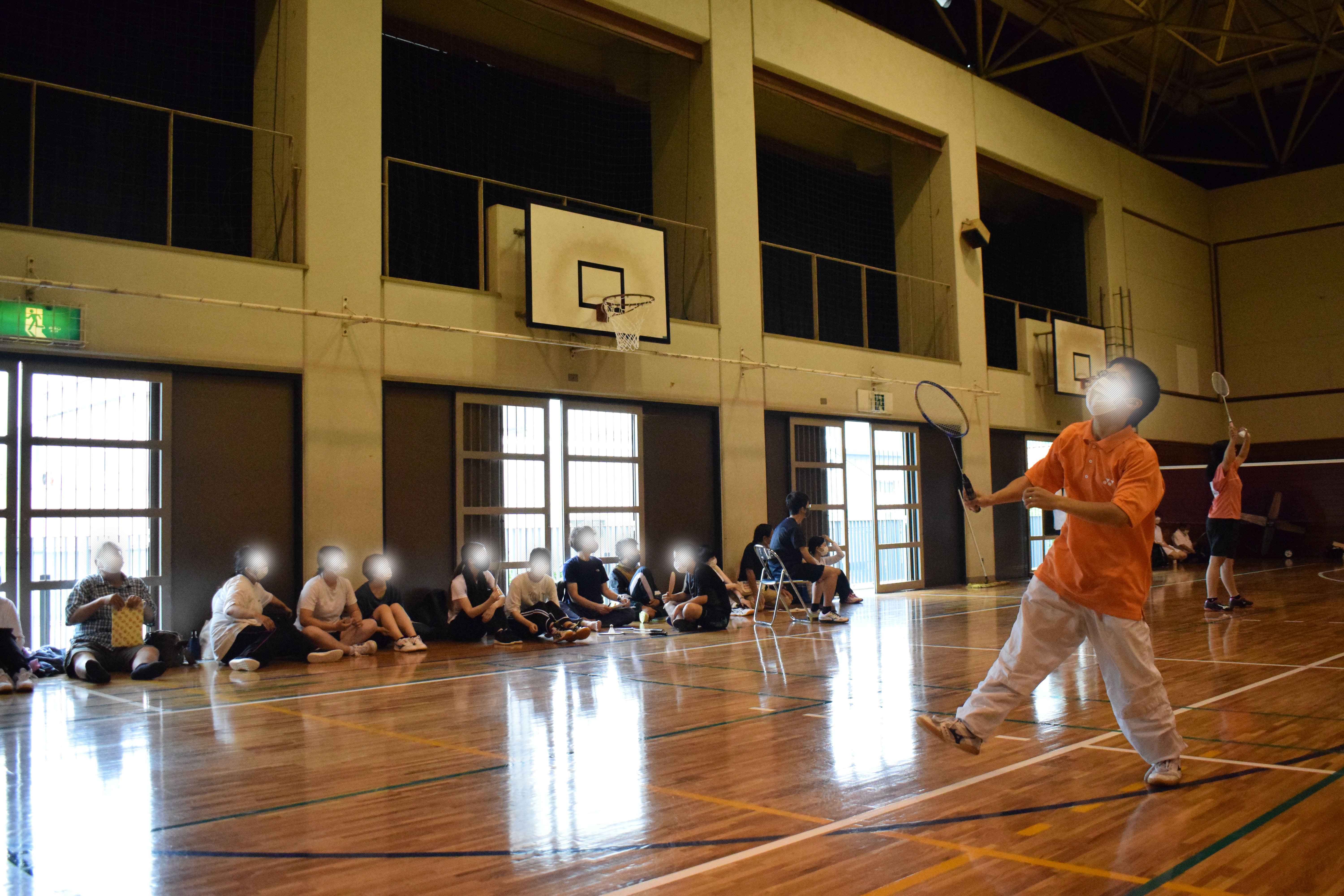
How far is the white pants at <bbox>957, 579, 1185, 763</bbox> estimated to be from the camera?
12.8 ft

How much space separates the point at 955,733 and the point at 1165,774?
796mm

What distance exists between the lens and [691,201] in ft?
45.6

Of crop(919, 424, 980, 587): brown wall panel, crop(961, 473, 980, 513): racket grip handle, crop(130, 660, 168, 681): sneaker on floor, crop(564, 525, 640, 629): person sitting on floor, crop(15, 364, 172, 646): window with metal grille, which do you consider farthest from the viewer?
crop(919, 424, 980, 587): brown wall panel

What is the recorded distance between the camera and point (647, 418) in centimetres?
1290

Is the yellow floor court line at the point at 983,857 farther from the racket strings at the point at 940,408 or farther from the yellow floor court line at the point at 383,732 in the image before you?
the racket strings at the point at 940,408

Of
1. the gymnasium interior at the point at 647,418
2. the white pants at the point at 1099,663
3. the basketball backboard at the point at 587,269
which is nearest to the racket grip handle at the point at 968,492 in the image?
the white pants at the point at 1099,663

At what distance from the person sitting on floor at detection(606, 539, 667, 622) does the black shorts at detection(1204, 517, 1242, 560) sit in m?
5.89

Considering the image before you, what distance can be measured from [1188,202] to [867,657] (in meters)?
19.8

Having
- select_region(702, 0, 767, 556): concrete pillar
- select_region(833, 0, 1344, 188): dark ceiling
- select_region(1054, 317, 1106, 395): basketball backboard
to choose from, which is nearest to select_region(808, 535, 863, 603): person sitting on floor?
select_region(702, 0, 767, 556): concrete pillar

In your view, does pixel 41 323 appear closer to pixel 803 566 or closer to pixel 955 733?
pixel 803 566

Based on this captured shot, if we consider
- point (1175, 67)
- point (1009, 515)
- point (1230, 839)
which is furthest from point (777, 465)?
point (1175, 67)

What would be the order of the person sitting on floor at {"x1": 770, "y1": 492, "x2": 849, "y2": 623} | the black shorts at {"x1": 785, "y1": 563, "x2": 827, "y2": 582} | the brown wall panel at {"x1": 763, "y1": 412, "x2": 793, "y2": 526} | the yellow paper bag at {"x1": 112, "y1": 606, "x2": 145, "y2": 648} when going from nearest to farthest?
the yellow paper bag at {"x1": 112, "y1": 606, "x2": 145, "y2": 648}
the person sitting on floor at {"x1": 770, "y1": 492, "x2": 849, "y2": 623}
the black shorts at {"x1": 785, "y1": 563, "x2": 827, "y2": 582}
the brown wall panel at {"x1": 763, "y1": 412, "x2": 793, "y2": 526}

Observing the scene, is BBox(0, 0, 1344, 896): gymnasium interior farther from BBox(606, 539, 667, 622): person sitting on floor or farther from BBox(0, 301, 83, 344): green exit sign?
BBox(606, 539, 667, 622): person sitting on floor

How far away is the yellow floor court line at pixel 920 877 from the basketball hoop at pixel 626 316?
9104mm
